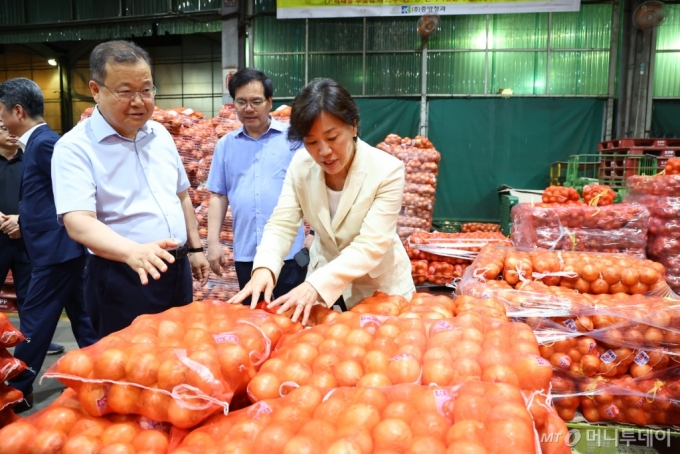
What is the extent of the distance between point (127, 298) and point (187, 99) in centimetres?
1418

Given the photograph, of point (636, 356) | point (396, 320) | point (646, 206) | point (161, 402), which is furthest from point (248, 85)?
point (646, 206)

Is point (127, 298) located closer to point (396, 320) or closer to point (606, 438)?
point (396, 320)

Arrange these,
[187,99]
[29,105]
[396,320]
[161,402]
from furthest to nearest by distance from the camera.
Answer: [187,99] < [29,105] < [396,320] < [161,402]

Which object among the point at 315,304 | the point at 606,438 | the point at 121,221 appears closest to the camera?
the point at 315,304

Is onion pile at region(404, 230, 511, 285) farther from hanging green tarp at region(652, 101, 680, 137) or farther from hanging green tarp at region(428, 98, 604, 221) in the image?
hanging green tarp at region(652, 101, 680, 137)

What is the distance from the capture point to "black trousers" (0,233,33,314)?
12.6 ft

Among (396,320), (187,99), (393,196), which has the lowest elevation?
(396,320)

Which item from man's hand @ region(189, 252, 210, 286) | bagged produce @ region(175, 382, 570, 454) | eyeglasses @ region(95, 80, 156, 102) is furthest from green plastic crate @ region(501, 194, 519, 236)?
bagged produce @ region(175, 382, 570, 454)

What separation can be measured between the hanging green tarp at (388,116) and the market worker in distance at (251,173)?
6678 millimetres

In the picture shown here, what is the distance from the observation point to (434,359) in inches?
49.3

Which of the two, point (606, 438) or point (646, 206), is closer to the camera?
point (606, 438)

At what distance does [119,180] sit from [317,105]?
3.42ft

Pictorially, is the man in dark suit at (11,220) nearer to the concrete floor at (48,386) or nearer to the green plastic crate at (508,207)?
the concrete floor at (48,386)

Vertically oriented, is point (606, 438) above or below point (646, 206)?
below
